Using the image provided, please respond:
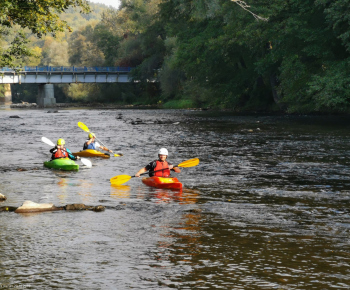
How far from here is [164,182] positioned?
13.8 meters

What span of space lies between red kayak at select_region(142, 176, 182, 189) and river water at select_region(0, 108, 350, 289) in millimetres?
289

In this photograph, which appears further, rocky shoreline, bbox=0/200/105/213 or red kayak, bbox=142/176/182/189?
red kayak, bbox=142/176/182/189

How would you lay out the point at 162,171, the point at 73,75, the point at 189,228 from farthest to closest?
the point at 73,75 → the point at 162,171 → the point at 189,228

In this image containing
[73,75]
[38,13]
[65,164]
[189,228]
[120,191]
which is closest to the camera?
[189,228]

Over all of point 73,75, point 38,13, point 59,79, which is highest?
point 73,75

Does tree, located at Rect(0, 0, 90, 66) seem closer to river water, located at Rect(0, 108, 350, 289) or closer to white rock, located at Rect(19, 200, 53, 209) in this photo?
river water, located at Rect(0, 108, 350, 289)

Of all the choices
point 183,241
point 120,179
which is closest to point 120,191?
point 120,179

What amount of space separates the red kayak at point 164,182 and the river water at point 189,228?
289mm

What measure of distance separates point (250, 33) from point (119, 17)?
73.3 m

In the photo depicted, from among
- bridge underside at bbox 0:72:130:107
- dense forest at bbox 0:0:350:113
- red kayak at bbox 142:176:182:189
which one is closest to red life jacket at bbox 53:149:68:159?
red kayak at bbox 142:176:182:189

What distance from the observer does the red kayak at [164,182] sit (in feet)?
44.7

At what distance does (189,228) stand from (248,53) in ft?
136

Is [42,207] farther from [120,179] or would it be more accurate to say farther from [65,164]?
[65,164]

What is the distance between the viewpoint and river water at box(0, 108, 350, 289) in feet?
23.3
